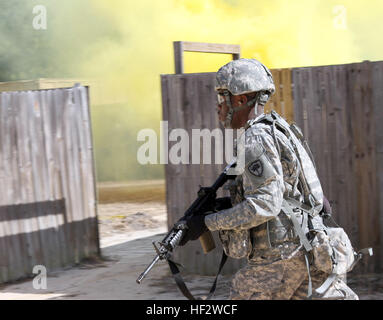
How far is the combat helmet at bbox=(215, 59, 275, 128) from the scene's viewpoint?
3.39 m

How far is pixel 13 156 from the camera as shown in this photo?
6.91m

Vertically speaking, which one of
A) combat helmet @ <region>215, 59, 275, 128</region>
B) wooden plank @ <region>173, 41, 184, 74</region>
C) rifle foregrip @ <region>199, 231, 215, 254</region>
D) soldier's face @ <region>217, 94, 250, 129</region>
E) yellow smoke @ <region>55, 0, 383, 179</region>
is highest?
yellow smoke @ <region>55, 0, 383, 179</region>

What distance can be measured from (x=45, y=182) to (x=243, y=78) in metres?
4.27

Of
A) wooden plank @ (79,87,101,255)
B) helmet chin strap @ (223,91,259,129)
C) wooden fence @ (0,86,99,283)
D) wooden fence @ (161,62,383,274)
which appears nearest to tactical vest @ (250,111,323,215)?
helmet chin strap @ (223,91,259,129)

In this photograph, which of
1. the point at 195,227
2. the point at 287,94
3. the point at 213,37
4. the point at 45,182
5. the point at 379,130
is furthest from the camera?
the point at 213,37

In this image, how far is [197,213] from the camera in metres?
3.57

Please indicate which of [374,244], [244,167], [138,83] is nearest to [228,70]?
[244,167]

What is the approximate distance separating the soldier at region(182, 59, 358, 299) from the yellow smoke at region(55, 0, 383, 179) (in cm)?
1164

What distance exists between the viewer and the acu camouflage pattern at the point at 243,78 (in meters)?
3.39

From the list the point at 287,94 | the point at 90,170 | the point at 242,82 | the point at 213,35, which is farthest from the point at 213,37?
the point at 242,82

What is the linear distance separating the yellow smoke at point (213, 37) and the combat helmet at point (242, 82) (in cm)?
1158

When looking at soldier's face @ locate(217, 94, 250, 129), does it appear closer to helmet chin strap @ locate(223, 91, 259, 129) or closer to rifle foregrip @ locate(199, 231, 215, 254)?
helmet chin strap @ locate(223, 91, 259, 129)

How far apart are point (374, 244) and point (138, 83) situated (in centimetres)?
1090

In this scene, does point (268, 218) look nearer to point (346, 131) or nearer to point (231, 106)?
point (231, 106)
